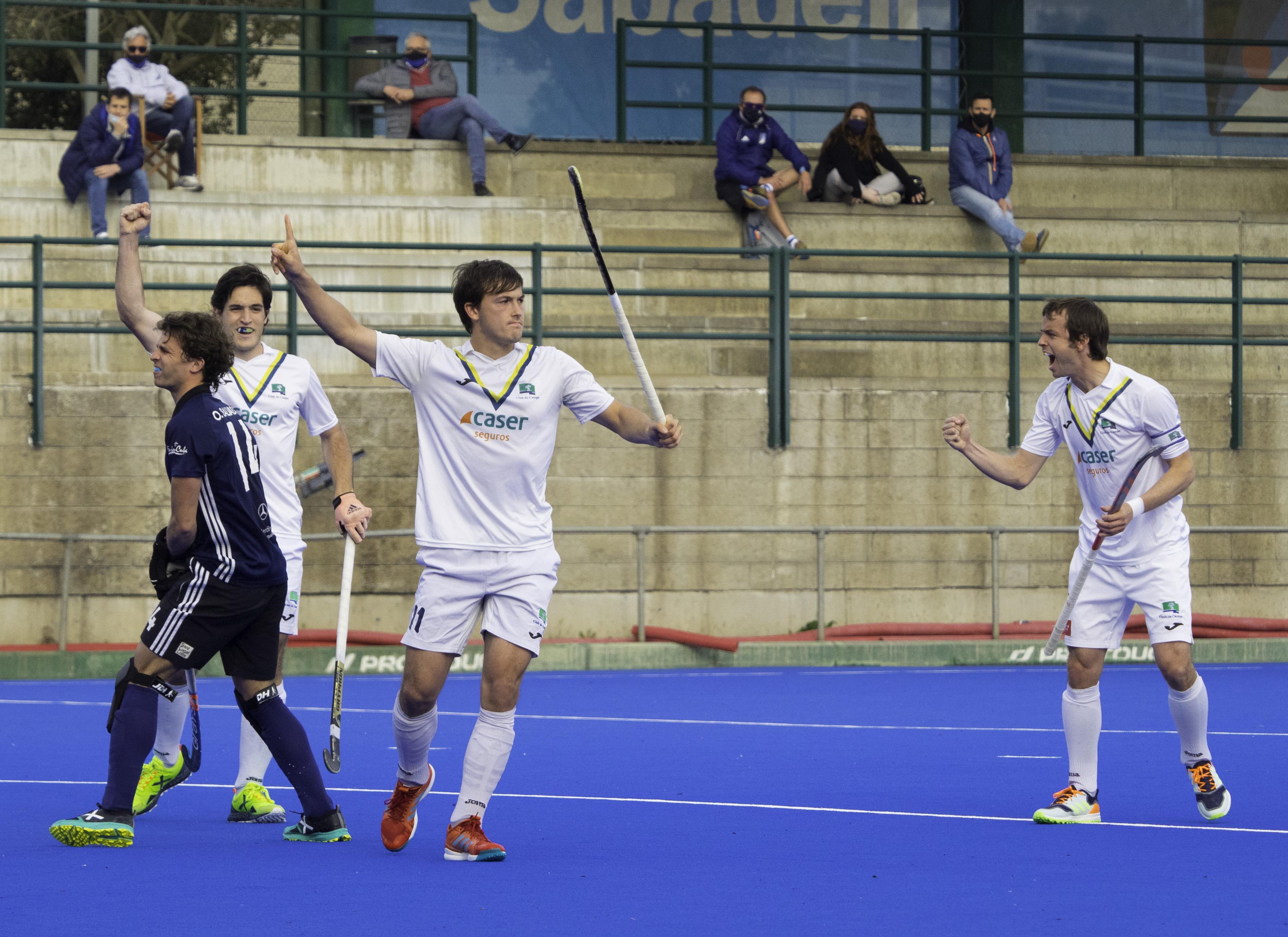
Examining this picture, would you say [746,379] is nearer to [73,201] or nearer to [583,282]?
[583,282]

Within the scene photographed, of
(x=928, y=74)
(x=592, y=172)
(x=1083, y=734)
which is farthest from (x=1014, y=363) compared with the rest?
(x=1083, y=734)

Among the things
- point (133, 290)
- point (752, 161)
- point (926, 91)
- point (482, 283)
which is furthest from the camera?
point (926, 91)

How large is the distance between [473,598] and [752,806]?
2.09 metres

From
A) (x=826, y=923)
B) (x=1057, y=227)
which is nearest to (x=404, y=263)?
(x=1057, y=227)

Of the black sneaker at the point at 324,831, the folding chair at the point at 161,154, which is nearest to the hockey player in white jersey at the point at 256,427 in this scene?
the black sneaker at the point at 324,831

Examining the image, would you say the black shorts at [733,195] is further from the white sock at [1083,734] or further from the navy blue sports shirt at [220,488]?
the navy blue sports shirt at [220,488]

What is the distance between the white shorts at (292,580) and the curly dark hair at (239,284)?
3.44 ft

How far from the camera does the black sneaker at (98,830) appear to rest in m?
7.12

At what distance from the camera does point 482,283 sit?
698 cm

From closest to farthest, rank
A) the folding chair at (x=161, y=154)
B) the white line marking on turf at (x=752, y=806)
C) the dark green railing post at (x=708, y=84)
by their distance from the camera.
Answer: the white line marking on turf at (x=752, y=806) → the folding chair at (x=161, y=154) → the dark green railing post at (x=708, y=84)

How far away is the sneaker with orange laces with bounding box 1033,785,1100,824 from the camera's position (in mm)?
7758

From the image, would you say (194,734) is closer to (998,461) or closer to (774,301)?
(998,461)

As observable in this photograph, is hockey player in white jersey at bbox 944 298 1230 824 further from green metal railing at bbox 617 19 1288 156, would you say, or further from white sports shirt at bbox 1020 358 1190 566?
green metal railing at bbox 617 19 1288 156

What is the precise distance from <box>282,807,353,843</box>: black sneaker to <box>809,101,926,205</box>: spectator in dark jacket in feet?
44.9
